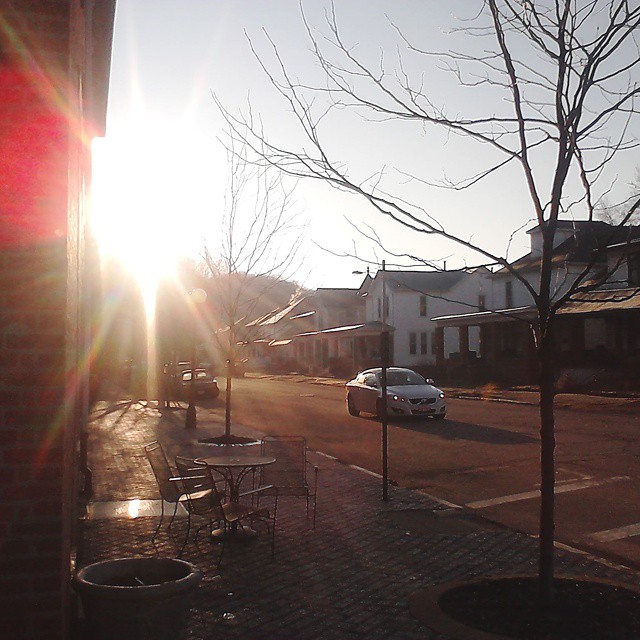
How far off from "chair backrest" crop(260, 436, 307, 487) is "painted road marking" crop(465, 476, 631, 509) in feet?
8.21

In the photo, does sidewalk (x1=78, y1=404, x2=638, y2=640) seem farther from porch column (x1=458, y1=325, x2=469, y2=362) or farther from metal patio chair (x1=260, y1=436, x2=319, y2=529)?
porch column (x1=458, y1=325, x2=469, y2=362)

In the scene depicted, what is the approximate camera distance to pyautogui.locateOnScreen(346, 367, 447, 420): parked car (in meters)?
23.0

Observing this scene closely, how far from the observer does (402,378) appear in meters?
24.8

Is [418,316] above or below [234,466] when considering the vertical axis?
above

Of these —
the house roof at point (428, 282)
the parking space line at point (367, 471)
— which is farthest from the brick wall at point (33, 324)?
the house roof at point (428, 282)

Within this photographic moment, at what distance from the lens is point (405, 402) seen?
22.9 m

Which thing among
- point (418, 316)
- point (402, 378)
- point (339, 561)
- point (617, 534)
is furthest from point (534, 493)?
point (418, 316)

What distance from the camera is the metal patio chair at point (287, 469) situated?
9047mm

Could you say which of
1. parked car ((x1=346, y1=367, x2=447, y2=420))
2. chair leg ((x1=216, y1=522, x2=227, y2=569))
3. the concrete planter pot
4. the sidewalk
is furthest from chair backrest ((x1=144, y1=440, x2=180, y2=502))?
parked car ((x1=346, y1=367, x2=447, y2=420))

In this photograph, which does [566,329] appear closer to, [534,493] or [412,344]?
[412,344]

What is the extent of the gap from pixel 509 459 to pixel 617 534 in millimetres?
5967

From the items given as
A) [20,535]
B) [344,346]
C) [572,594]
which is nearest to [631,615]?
[572,594]

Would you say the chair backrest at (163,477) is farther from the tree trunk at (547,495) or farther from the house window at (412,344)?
the house window at (412,344)

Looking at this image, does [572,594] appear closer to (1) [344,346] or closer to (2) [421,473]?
(2) [421,473]
